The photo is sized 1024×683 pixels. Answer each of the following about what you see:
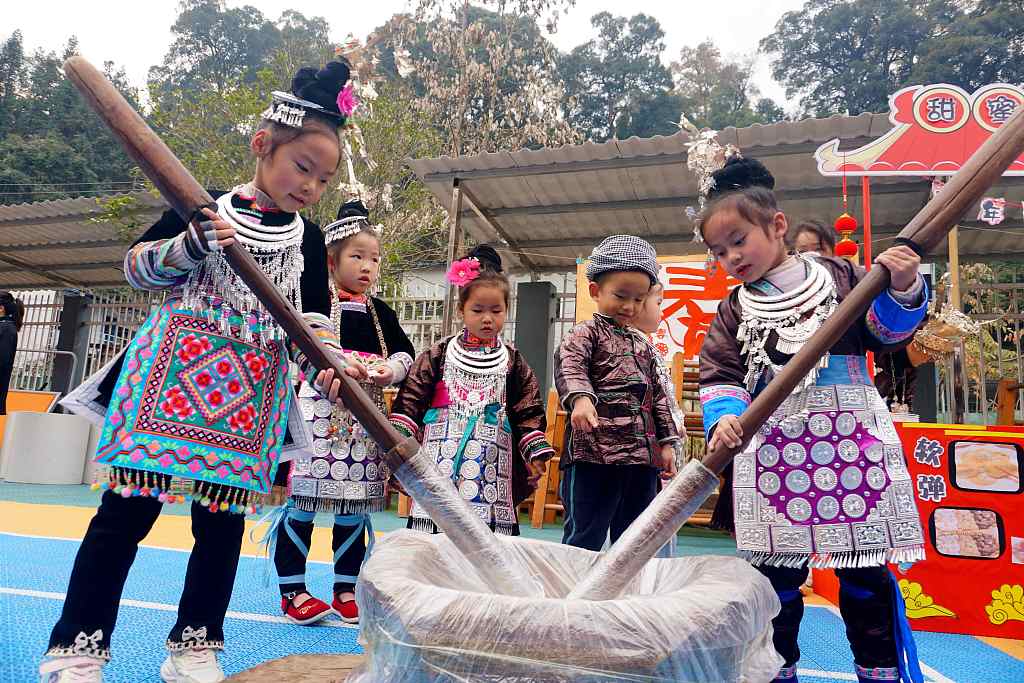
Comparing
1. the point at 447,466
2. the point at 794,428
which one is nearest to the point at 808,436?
the point at 794,428

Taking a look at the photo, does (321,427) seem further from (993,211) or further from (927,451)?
(993,211)

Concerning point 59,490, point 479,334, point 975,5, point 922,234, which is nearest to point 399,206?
point 59,490

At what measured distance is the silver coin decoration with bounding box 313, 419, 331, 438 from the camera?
2.49m

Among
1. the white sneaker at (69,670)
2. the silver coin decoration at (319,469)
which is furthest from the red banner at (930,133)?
the white sneaker at (69,670)

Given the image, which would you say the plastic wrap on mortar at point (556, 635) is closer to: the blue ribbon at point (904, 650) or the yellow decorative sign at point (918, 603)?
the blue ribbon at point (904, 650)

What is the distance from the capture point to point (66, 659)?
138cm

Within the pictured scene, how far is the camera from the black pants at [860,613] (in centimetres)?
150

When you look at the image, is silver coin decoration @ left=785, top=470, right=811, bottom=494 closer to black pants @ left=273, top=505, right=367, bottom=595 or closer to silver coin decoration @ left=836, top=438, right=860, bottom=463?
silver coin decoration @ left=836, top=438, right=860, bottom=463

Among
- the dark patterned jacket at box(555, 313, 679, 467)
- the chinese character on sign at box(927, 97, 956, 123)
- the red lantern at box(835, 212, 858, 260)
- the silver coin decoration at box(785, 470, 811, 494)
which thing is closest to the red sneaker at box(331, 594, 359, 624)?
the dark patterned jacket at box(555, 313, 679, 467)

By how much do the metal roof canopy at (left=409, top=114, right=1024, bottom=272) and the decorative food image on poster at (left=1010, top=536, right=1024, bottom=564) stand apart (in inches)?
134

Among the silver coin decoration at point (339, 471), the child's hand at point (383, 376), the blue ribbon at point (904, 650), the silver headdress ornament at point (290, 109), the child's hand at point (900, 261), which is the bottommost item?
the blue ribbon at point (904, 650)

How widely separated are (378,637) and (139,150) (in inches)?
37.1

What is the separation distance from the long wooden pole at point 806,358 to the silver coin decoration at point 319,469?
140cm

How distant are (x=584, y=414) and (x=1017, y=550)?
6.00 feet
